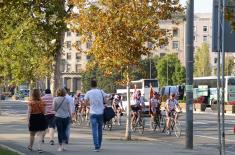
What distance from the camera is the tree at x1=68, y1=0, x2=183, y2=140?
73.1 feet

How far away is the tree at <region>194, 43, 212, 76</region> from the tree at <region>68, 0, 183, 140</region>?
10901cm

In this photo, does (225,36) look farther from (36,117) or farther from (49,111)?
(49,111)

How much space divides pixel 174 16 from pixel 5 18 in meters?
6.79

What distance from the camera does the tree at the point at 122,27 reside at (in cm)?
2228

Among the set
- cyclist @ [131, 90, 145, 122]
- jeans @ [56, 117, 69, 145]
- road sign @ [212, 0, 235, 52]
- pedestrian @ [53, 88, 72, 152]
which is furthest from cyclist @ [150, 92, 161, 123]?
road sign @ [212, 0, 235, 52]

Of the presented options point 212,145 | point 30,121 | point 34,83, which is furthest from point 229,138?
point 34,83

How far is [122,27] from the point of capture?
22266 millimetres

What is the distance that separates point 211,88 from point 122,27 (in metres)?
48.3

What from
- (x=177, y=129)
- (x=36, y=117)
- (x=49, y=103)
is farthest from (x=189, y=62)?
(x=177, y=129)

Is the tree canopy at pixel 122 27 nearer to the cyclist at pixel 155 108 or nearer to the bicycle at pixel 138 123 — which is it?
the bicycle at pixel 138 123

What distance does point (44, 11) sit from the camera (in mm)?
17234

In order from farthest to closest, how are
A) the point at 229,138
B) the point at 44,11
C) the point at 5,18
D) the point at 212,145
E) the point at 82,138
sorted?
the point at 229,138
the point at 82,138
the point at 212,145
the point at 5,18
the point at 44,11

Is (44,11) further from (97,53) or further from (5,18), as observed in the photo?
(97,53)

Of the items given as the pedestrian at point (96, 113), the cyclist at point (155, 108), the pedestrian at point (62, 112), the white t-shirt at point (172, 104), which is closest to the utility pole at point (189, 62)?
the pedestrian at point (96, 113)
